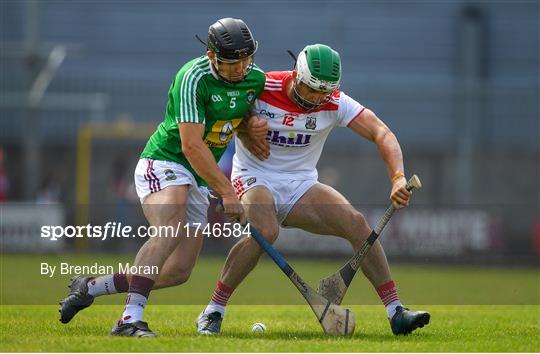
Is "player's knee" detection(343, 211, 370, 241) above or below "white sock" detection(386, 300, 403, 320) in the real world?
above

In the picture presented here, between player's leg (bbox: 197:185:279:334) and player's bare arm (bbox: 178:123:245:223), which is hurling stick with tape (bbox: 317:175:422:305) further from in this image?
player's bare arm (bbox: 178:123:245:223)

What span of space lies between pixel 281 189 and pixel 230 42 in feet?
4.01

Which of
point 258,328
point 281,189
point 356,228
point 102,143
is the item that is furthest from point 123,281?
point 102,143

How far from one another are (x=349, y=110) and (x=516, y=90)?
1470 cm

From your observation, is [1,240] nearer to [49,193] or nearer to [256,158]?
[49,193]

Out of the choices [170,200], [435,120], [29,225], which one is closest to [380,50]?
[435,120]

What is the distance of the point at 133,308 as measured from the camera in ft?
23.6

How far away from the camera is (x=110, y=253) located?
17.6 meters

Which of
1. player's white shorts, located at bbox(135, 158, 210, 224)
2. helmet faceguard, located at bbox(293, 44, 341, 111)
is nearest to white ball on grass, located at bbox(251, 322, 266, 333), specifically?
player's white shorts, located at bbox(135, 158, 210, 224)

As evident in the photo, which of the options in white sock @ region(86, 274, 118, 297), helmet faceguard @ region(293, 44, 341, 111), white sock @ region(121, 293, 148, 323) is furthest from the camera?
white sock @ region(86, 274, 118, 297)

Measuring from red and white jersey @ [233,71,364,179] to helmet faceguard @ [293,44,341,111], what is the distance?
28 centimetres

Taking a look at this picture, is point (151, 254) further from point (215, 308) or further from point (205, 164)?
point (215, 308)

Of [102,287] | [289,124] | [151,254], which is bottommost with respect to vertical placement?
[102,287]

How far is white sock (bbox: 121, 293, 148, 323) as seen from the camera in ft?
23.5
